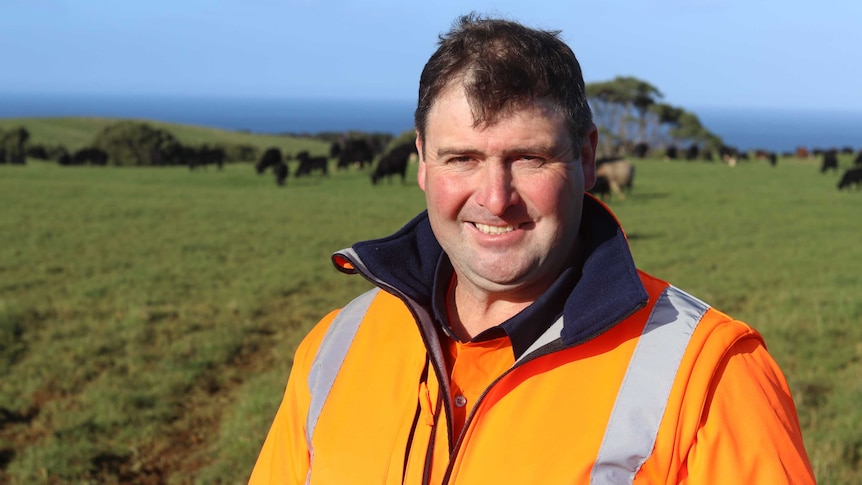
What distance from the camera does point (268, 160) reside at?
36719 millimetres

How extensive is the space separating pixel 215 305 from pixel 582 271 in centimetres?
879

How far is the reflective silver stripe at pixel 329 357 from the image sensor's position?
2.31 meters

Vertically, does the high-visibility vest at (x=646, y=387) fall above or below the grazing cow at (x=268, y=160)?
above

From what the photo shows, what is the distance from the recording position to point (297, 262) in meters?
14.1

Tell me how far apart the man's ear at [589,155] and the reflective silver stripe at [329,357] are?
800mm

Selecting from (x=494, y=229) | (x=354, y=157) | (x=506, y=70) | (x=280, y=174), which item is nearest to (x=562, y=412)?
(x=494, y=229)

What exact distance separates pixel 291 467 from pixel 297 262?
39.2ft

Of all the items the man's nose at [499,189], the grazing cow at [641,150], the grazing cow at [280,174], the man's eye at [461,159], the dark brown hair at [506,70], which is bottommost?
the grazing cow at [280,174]

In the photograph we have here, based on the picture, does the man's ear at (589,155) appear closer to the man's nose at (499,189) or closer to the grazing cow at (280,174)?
the man's nose at (499,189)

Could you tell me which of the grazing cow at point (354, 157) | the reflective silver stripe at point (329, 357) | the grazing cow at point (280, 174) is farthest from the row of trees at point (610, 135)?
the reflective silver stripe at point (329, 357)

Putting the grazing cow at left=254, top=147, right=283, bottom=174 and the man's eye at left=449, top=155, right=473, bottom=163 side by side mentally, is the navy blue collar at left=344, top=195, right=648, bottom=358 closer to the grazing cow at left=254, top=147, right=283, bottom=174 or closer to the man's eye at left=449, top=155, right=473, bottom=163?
the man's eye at left=449, top=155, right=473, bottom=163

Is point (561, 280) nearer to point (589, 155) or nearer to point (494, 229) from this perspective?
point (494, 229)

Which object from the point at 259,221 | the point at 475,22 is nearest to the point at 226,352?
the point at 475,22

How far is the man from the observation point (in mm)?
1812
